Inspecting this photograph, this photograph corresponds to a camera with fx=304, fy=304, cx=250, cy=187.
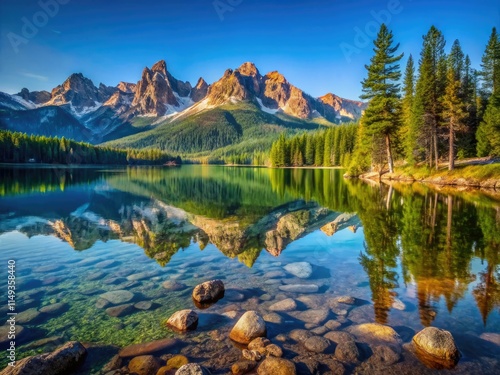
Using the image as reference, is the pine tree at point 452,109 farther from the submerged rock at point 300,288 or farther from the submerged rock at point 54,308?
the submerged rock at point 54,308

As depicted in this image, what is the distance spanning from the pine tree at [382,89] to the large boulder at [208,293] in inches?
1970

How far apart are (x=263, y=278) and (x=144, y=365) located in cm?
598

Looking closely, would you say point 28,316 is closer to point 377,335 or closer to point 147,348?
point 147,348

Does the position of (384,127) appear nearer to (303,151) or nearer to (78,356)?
(78,356)

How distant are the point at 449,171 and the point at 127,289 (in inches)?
2019

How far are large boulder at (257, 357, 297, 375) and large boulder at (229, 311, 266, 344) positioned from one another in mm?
1048

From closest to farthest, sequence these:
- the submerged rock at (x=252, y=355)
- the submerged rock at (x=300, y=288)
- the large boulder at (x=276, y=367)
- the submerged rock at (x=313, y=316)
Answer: the large boulder at (x=276, y=367) → the submerged rock at (x=252, y=355) → the submerged rock at (x=313, y=316) → the submerged rock at (x=300, y=288)

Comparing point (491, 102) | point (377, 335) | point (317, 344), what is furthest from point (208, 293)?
point (491, 102)

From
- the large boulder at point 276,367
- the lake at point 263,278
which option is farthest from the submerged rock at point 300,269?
the large boulder at point 276,367

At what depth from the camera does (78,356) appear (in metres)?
6.53

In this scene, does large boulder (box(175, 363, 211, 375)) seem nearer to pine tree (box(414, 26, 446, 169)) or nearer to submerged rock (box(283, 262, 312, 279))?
submerged rock (box(283, 262, 312, 279))

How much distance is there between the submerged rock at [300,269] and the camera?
1195 cm

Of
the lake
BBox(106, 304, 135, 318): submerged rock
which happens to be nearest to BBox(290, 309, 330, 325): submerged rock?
the lake

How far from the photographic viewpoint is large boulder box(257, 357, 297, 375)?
598cm
